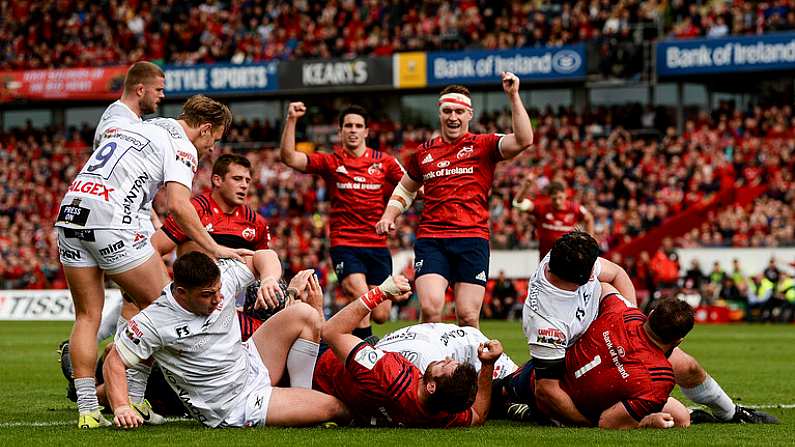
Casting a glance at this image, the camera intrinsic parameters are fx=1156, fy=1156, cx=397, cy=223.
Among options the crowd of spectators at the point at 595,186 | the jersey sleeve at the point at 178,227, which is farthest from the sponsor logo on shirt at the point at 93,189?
the crowd of spectators at the point at 595,186

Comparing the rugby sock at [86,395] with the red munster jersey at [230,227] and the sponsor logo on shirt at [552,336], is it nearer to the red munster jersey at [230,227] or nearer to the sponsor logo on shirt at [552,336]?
the red munster jersey at [230,227]

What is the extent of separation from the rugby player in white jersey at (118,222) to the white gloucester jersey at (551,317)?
2063 millimetres

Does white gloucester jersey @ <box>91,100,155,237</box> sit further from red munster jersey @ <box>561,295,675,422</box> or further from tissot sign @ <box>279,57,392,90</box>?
tissot sign @ <box>279,57,392,90</box>

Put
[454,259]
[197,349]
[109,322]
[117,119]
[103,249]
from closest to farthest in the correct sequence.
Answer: [197,349] → [103,249] → [117,119] → [109,322] → [454,259]

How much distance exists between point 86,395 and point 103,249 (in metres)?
1.01

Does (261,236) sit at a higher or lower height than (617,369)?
higher

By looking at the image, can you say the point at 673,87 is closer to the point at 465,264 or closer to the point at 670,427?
the point at 465,264

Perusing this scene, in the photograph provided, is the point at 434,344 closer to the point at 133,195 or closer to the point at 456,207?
the point at 133,195

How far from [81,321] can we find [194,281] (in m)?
1.52

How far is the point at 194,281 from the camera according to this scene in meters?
7.00

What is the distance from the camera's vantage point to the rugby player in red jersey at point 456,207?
1077 centimetres

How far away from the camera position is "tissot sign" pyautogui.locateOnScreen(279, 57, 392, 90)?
40312mm

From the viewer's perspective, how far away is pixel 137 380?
7.75 m

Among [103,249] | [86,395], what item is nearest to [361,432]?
[86,395]
